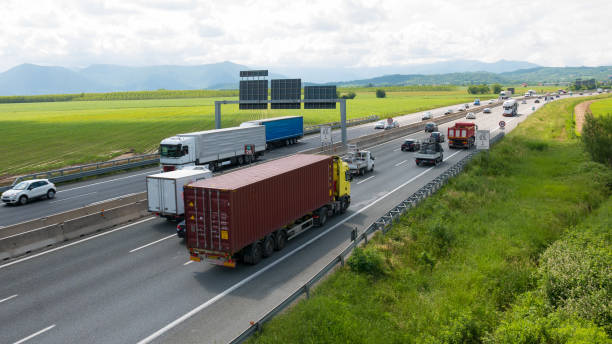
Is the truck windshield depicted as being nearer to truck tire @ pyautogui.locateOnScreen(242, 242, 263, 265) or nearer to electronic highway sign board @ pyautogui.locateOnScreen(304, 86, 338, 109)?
electronic highway sign board @ pyautogui.locateOnScreen(304, 86, 338, 109)

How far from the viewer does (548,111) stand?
329 ft

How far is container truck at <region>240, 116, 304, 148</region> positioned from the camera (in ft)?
177

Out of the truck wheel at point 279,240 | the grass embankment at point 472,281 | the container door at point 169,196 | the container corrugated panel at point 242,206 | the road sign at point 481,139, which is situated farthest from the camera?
the road sign at point 481,139

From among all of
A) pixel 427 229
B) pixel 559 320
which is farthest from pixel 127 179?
pixel 559 320

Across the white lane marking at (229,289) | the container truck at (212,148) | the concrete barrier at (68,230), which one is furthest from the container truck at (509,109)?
the concrete barrier at (68,230)

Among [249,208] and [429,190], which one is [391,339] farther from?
[429,190]

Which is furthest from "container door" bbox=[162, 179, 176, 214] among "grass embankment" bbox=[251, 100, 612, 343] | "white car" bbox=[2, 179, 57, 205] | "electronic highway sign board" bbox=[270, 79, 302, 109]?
"electronic highway sign board" bbox=[270, 79, 302, 109]

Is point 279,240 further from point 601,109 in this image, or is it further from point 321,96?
point 601,109

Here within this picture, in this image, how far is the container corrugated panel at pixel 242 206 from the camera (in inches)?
634

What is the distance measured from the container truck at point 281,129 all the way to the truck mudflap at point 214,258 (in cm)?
3599

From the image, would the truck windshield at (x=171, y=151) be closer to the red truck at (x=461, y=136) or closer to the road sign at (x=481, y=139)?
the road sign at (x=481, y=139)

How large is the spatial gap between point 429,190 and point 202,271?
16081mm

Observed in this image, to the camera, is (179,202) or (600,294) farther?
(179,202)

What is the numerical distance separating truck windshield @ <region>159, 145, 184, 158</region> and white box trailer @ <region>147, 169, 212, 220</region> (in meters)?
15.2
